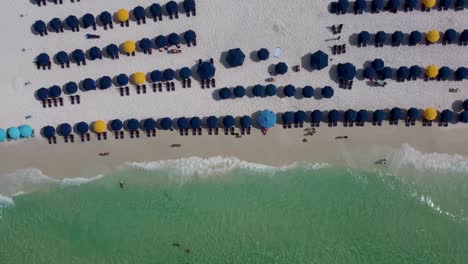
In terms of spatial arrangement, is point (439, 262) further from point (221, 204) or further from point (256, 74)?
point (256, 74)

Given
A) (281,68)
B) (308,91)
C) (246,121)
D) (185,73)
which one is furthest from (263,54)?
(185,73)

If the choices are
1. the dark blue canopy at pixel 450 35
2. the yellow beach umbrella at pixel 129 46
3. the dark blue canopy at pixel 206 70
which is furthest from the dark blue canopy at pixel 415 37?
the yellow beach umbrella at pixel 129 46

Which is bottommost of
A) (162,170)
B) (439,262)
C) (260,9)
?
(439,262)

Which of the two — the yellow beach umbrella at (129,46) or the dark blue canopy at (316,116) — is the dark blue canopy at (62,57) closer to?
the yellow beach umbrella at (129,46)

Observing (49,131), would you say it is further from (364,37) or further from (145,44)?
(364,37)

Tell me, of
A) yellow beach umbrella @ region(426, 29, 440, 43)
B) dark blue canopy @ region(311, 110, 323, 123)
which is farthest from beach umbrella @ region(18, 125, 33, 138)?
yellow beach umbrella @ region(426, 29, 440, 43)

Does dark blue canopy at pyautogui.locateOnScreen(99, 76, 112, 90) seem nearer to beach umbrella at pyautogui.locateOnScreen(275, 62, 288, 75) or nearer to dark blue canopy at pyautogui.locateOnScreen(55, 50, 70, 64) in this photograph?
dark blue canopy at pyautogui.locateOnScreen(55, 50, 70, 64)

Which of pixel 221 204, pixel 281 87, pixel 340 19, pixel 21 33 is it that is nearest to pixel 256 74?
pixel 281 87
